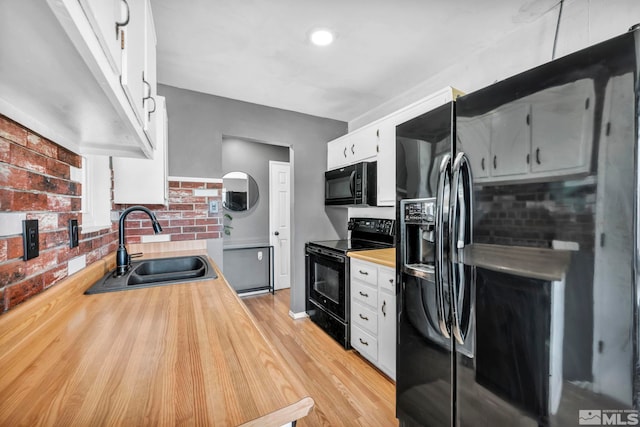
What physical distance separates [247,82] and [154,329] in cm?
218

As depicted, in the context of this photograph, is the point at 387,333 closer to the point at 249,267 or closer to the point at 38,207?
the point at 38,207

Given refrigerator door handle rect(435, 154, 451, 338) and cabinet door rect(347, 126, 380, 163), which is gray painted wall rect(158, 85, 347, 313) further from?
refrigerator door handle rect(435, 154, 451, 338)

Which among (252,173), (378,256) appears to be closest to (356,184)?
(378,256)

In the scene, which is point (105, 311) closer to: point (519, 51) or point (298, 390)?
point (298, 390)

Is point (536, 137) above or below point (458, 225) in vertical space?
above

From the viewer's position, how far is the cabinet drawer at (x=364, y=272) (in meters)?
2.03

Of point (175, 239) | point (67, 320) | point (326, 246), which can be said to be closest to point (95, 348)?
point (67, 320)

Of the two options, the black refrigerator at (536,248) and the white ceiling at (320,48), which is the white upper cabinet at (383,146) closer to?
the white ceiling at (320,48)

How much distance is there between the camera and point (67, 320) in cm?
87

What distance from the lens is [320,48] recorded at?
1902 millimetres

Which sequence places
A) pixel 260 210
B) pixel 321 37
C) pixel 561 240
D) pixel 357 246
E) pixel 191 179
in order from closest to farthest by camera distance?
pixel 561 240 < pixel 321 37 < pixel 191 179 < pixel 357 246 < pixel 260 210

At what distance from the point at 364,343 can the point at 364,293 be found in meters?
0.41

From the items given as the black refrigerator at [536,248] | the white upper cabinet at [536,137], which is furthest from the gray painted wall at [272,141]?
the white upper cabinet at [536,137]

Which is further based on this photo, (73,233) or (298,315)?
(298,315)
